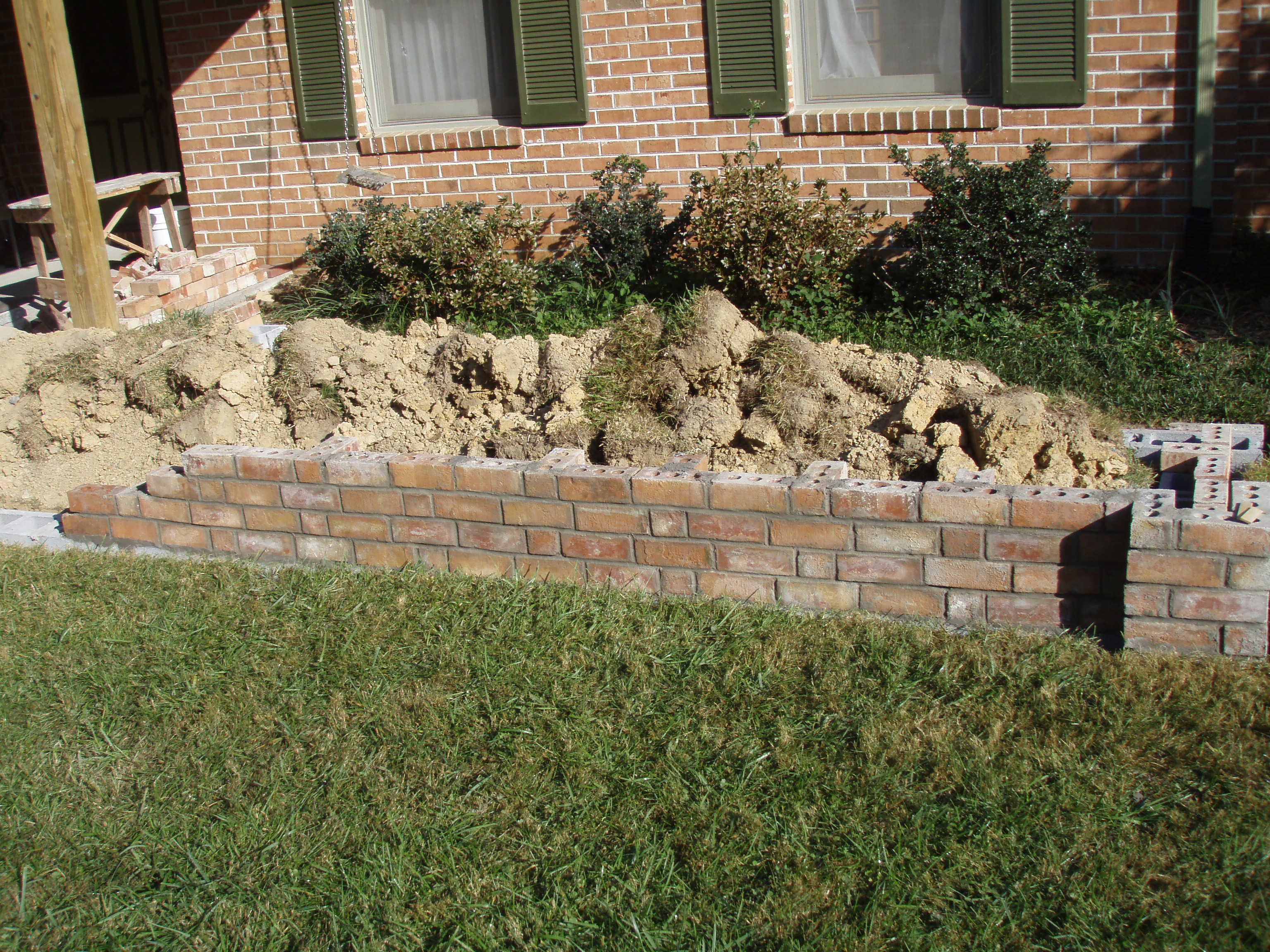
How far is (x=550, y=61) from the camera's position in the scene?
705 centimetres

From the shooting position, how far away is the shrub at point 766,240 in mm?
5633

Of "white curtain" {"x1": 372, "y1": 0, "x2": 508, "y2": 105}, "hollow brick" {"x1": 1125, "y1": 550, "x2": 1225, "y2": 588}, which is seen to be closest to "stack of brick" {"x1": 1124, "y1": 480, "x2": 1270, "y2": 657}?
"hollow brick" {"x1": 1125, "y1": 550, "x2": 1225, "y2": 588}

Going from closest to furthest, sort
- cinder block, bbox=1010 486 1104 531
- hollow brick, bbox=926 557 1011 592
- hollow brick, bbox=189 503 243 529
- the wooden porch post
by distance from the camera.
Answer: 1. cinder block, bbox=1010 486 1104 531
2. hollow brick, bbox=926 557 1011 592
3. hollow brick, bbox=189 503 243 529
4. the wooden porch post

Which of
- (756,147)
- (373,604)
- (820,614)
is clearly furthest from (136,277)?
(820,614)

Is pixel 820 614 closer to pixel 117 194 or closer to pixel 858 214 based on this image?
pixel 858 214

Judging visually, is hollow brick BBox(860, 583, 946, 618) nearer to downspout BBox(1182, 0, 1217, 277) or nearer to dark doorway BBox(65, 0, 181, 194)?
downspout BBox(1182, 0, 1217, 277)

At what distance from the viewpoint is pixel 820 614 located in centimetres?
354

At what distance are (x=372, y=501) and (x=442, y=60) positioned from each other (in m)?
4.61

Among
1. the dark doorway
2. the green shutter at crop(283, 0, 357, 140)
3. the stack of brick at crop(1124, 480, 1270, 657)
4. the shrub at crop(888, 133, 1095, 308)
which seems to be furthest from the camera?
the dark doorway

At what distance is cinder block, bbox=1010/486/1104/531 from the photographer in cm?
320

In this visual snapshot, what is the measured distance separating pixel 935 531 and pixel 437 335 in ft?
9.82

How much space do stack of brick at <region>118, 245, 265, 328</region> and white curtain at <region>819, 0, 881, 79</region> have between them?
12.8 ft

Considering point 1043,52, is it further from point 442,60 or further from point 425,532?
point 425,532

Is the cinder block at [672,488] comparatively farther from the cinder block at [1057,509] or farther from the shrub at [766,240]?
the shrub at [766,240]
